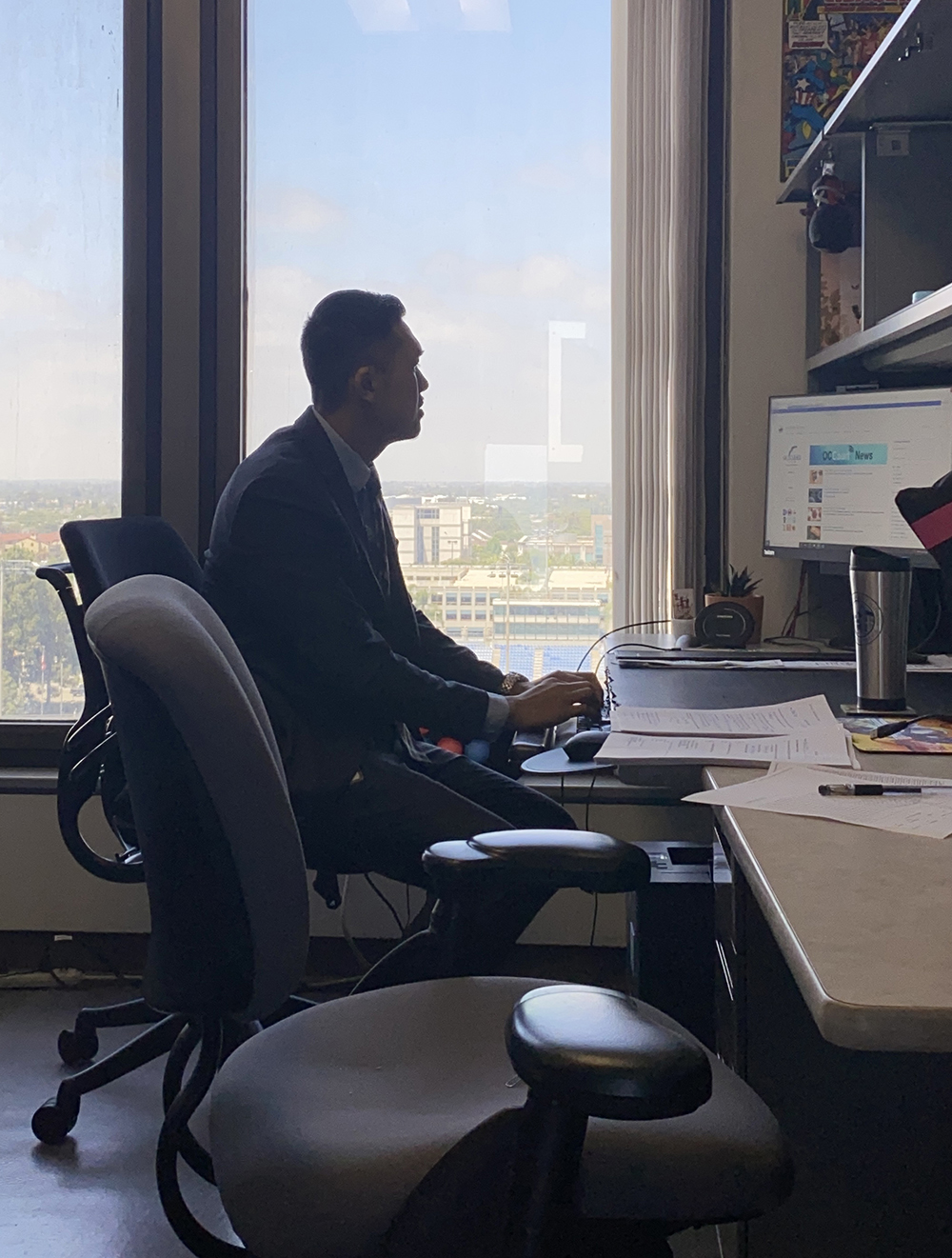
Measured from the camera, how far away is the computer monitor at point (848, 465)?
2174 mm

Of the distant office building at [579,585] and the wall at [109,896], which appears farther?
the distant office building at [579,585]

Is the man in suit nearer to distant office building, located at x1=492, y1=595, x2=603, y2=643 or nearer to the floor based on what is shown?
the floor

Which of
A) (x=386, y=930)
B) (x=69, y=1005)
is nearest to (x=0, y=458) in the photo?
(x=69, y=1005)

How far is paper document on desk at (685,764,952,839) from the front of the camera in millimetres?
1018

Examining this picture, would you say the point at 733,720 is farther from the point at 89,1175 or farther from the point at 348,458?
the point at 89,1175

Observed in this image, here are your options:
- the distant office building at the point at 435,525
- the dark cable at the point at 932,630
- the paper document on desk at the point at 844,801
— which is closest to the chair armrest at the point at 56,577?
the distant office building at the point at 435,525

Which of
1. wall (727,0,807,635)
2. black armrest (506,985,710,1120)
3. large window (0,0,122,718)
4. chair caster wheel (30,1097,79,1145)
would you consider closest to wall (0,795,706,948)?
large window (0,0,122,718)

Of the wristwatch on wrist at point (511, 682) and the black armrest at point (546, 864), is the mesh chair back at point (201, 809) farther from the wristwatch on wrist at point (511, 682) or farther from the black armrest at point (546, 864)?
the wristwatch on wrist at point (511, 682)

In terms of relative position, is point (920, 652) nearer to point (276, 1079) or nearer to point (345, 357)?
point (345, 357)

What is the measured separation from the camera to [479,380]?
108 inches

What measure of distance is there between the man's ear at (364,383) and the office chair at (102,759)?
1.47 feet

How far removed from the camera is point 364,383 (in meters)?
2.18

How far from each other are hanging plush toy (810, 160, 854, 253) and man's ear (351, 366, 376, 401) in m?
1.01

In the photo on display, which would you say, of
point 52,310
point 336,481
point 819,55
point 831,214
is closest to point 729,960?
point 336,481
